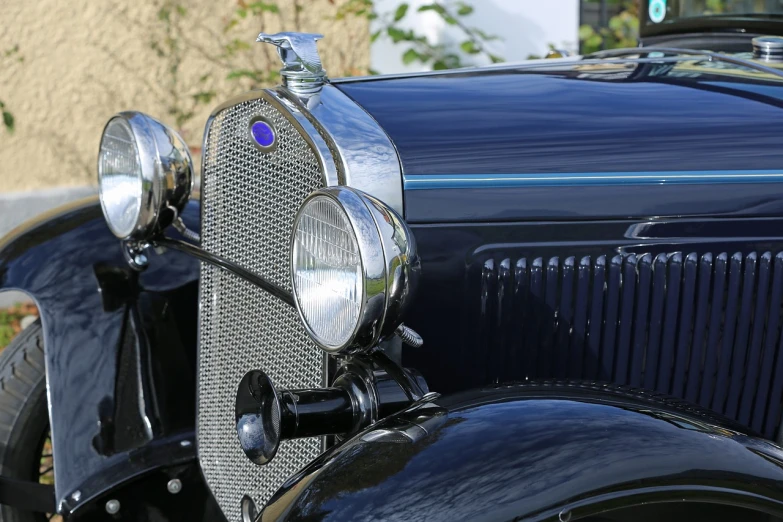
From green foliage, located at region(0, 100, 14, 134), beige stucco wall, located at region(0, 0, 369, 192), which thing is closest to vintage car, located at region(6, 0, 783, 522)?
green foliage, located at region(0, 100, 14, 134)

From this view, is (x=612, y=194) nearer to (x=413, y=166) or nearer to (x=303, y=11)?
(x=413, y=166)

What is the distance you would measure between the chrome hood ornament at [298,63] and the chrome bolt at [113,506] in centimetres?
102

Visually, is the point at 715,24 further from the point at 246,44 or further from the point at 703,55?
the point at 246,44

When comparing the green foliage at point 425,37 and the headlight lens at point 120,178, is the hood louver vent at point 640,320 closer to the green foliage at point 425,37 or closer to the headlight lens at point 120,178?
the headlight lens at point 120,178

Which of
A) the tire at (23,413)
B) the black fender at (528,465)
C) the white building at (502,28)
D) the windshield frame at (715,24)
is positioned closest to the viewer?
A: the black fender at (528,465)

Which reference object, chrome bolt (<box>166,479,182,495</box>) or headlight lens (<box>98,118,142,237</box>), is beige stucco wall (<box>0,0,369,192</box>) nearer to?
headlight lens (<box>98,118,142,237</box>)

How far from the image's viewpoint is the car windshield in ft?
8.98

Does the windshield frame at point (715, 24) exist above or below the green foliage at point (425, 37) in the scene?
above

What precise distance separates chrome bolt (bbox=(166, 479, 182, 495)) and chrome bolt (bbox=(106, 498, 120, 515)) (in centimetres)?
12

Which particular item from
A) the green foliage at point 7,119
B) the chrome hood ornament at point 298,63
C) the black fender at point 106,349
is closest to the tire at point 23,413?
the black fender at point 106,349

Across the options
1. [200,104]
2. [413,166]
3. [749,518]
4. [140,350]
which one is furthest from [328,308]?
[200,104]

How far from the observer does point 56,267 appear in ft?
7.76

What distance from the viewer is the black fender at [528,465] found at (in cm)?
136

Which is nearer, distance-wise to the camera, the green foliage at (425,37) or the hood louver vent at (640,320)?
the hood louver vent at (640,320)
